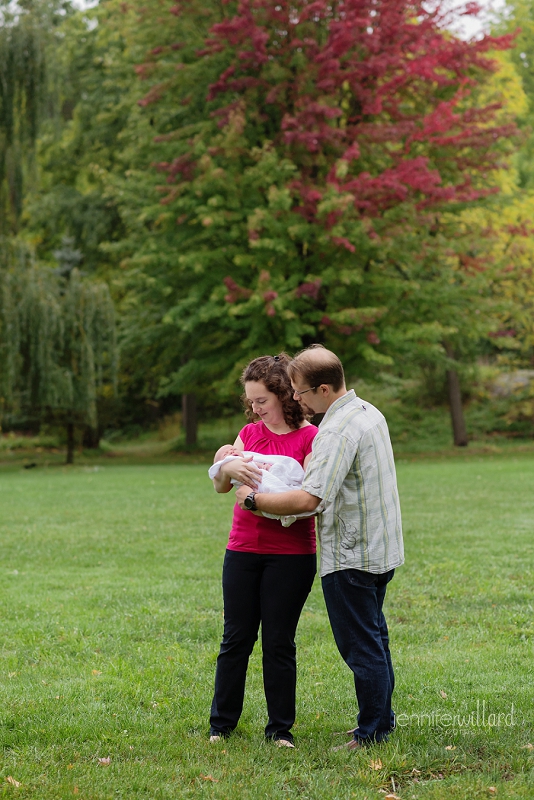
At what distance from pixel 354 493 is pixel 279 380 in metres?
0.65

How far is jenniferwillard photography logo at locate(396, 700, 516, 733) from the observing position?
13.8ft

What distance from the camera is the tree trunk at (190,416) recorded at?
2769 centimetres

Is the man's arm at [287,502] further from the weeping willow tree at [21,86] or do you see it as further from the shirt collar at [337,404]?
the weeping willow tree at [21,86]

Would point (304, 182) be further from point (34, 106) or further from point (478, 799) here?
point (478, 799)

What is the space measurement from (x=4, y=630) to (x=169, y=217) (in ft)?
53.4

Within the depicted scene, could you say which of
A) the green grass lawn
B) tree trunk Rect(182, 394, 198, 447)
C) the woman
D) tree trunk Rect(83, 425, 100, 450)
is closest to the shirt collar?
the woman

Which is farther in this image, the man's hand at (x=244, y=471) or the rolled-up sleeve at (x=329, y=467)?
the man's hand at (x=244, y=471)

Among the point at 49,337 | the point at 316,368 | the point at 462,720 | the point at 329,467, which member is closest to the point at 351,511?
the point at 329,467

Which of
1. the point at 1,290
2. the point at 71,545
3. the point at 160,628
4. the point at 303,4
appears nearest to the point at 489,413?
the point at 303,4

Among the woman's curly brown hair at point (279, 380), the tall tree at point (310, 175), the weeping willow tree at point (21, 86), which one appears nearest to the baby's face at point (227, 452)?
the woman's curly brown hair at point (279, 380)

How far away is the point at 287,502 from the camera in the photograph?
12.2ft

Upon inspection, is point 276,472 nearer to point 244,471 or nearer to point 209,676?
point 244,471

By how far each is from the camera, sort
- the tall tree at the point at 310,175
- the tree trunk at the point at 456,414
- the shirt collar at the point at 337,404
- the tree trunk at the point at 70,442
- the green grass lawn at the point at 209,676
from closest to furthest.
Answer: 1. the green grass lawn at the point at 209,676
2. the shirt collar at the point at 337,404
3. the tall tree at the point at 310,175
4. the tree trunk at the point at 70,442
5. the tree trunk at the point at 456,414

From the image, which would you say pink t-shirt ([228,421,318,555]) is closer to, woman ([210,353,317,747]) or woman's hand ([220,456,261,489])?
woman ([210,353,317,747])
